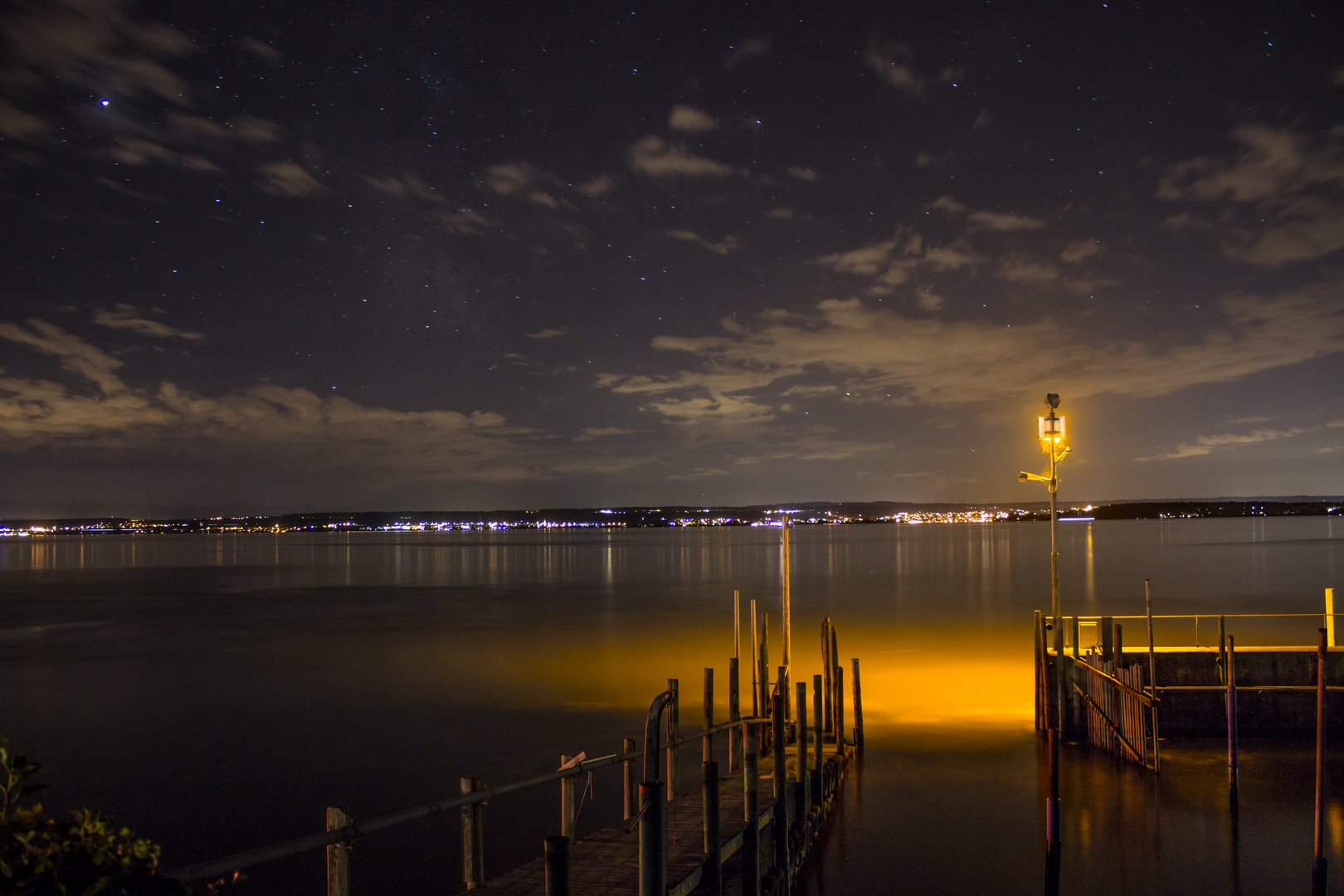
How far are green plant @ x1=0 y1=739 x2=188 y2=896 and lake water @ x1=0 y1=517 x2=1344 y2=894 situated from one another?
10.9 metres

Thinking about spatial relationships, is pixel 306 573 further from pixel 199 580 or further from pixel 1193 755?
pixel 1193 755

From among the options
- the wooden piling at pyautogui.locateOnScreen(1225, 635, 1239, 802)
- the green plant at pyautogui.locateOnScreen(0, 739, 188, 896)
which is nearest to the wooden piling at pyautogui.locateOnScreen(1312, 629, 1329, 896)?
the wooden piling at pyautogui.locateOnScreen(1225, 635, 1239, 802)

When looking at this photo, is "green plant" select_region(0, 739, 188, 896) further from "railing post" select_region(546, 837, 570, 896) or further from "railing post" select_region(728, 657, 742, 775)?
"railing post" select_region(728, 657, 742, 775)

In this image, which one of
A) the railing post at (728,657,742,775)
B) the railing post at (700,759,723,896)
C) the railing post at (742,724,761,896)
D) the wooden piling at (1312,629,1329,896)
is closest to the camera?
the railing post at (700,759,723,896)

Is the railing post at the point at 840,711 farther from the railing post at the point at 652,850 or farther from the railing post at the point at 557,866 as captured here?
the railing post at the point at 557,866

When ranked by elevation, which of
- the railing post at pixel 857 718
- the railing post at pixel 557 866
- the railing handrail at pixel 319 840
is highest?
the railing handrail at pixel 319 840

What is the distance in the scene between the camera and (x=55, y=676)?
33.5 m

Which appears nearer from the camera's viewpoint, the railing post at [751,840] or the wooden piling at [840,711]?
the railing post at [751,840]

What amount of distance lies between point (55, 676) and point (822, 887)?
3219 centimetres

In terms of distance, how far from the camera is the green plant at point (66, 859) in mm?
3645

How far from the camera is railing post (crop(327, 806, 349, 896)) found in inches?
233

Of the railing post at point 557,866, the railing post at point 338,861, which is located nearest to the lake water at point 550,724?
the railing post at point 338,861

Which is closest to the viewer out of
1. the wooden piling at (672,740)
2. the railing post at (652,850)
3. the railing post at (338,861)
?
the railing post at (338,861)

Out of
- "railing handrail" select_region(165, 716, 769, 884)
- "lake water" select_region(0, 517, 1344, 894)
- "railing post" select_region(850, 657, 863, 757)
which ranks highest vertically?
"railing handrail" select_region(165, 716, 769, 884)
